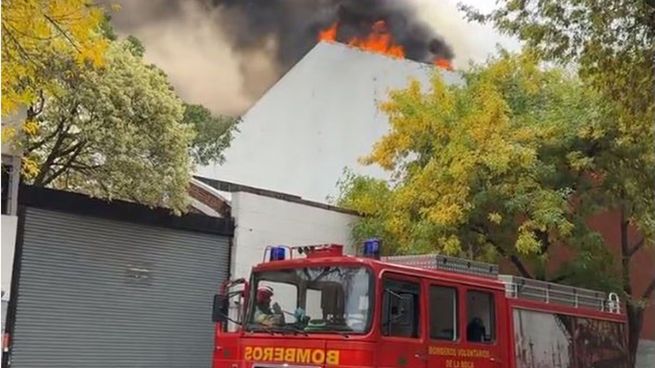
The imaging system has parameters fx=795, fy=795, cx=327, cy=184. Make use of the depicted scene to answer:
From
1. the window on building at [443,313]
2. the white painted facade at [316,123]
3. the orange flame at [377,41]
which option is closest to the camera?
the window on building at [443,313]

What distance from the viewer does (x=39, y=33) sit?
7.04m

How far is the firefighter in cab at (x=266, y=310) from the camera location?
8.29 meters

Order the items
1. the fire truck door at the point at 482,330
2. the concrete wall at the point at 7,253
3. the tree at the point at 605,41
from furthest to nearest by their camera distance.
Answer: the concrete wall at the point at 7,253
the tree at the point at 605,41
the fire truck door at the point at 482,330

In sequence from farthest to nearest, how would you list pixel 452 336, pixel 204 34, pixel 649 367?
pixel 204 34 < pixel 649 367 < pixel 452 336

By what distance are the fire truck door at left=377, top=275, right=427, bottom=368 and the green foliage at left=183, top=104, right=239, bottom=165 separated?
16775mm

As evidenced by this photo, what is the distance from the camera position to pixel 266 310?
845cm

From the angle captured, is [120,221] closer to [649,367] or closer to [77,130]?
[77,130]

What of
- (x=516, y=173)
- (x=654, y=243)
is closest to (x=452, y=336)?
(x=516, y=173)

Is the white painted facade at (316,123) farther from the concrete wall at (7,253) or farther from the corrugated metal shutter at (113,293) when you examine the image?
the concrete wall at (7,253)

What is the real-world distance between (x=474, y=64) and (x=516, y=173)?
4.98 m

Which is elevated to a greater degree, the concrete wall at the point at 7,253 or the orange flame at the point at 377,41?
the orange flame at the point at 377,41

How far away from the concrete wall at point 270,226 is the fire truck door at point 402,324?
7720mm

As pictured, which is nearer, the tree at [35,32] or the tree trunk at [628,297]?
the tree at [35,32]

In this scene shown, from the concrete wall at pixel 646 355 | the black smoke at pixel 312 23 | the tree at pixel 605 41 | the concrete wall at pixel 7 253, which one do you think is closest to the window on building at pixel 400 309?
the tree at pixel 605 41
